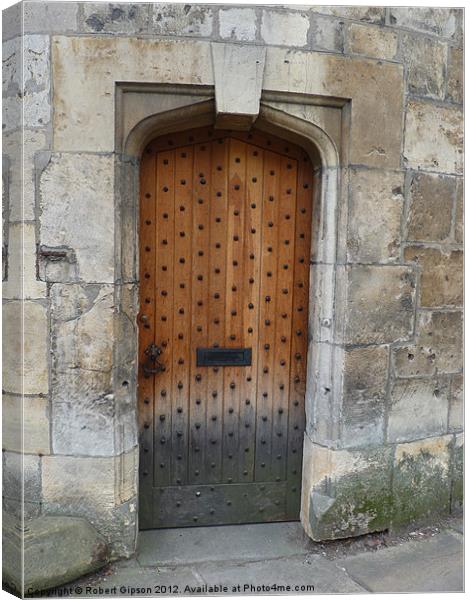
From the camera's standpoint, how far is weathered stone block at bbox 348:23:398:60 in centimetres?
264

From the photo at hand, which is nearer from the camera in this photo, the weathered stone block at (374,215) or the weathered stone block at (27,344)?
the weathered stone block at (27,344)

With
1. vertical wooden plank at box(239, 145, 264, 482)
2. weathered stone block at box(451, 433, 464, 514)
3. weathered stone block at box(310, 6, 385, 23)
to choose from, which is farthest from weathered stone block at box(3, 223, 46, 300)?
weathered stone block at box(451, 433, 464, 514)

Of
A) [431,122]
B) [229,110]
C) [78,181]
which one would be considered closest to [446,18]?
[431,122]

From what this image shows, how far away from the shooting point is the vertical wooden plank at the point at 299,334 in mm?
2951

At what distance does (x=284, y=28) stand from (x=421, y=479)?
2494 millimetres

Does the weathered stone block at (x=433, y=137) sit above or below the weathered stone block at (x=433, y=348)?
above

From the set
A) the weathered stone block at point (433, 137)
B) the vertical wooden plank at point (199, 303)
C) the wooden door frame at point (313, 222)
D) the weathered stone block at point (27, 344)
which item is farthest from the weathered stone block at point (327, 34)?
the weathered stone block at point (27, 344)

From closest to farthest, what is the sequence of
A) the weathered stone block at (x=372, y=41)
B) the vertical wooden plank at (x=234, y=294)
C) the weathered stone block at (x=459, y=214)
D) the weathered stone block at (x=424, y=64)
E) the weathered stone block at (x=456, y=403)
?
the weathered stone block at (x=372, y=41) < the weathered stone block at (x=424, y=64) < the vertical wooden plank at (x=234, y=294) < the weathered stone block at (x=459, y=214) < the weathered stone block at (x=456, y=403)

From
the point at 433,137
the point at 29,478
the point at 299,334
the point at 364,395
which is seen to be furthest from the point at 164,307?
the point at 433,137

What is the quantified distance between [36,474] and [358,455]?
1.64 meters

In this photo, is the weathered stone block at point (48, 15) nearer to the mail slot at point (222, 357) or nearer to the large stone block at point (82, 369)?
the large stone block at point (82, 369)

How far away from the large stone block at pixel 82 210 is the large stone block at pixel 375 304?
119 centimetres

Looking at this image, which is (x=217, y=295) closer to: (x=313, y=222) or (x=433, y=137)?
(x=313, y=222)

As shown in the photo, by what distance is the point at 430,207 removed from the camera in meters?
2.91
